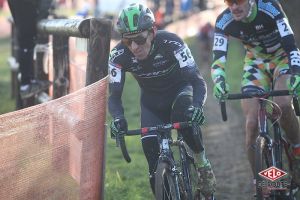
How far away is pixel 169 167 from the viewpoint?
504 cm

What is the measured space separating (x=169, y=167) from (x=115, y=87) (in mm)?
1025

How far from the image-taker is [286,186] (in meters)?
5.92

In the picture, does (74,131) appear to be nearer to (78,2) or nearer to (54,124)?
(54,124)

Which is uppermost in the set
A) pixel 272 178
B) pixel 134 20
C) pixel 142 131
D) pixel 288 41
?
pixel 134 20

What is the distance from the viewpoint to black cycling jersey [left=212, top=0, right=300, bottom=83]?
19.7ft

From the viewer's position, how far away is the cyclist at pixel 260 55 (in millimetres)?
5992

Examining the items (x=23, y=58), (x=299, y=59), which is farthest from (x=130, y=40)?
(x=23, y=58)

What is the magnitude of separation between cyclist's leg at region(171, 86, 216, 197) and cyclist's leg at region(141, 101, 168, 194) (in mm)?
237

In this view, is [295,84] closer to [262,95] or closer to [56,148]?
[262,95]

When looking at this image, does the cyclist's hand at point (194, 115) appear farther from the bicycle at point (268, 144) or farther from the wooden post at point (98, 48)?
the wooden post at point (98, 48)

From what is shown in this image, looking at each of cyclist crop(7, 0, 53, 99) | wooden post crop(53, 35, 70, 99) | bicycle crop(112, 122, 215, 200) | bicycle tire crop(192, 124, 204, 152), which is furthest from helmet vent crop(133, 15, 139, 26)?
cyclist crop(7, 0, 53, 99)

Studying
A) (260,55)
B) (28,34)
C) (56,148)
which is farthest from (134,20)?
(28,34)

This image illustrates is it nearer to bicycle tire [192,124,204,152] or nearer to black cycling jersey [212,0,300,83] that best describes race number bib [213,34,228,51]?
black cycling jersey [212,0,300,83]

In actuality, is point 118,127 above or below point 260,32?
below
